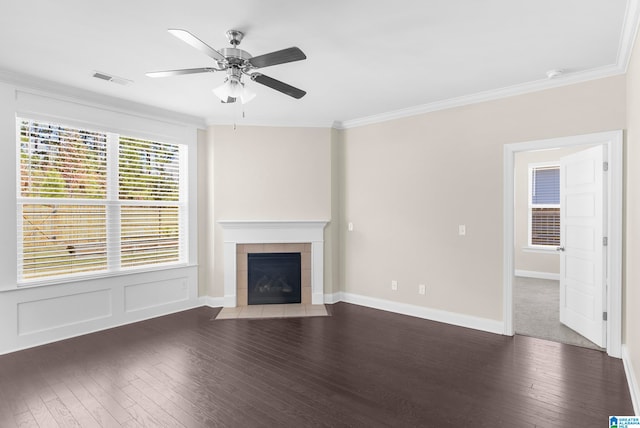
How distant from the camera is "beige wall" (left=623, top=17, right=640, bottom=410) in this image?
8.18ft

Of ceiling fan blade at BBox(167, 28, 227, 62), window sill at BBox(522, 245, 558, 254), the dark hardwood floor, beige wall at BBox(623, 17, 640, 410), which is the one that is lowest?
the dark hardwood floor

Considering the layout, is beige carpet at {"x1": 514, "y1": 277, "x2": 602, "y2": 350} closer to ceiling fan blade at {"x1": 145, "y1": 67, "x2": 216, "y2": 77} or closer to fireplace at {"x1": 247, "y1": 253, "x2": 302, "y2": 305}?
Answer: fireplace at {"x1": 247, "y1": 253, "x2": 302, "y2": 305}

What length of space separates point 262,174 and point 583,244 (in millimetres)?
4034

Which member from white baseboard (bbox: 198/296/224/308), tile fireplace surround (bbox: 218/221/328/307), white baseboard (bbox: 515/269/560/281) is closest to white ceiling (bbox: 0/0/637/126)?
tile fireplace surround (bbox: 218/221/328/307)

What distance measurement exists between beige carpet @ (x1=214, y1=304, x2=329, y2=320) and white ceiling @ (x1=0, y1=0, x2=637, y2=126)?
2801 mm

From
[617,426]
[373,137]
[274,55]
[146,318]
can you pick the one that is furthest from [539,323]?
[146,318]

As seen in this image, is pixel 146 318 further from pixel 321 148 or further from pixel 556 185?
pixel 556 185

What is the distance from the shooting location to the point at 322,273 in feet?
17.1

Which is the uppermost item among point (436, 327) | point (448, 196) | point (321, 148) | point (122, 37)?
point (122, 37)

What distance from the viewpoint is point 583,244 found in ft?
12.4

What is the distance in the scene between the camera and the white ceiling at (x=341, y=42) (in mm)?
2314

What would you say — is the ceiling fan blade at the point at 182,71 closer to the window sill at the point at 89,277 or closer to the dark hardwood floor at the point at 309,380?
the dark hardwood floor at the point at 309,380

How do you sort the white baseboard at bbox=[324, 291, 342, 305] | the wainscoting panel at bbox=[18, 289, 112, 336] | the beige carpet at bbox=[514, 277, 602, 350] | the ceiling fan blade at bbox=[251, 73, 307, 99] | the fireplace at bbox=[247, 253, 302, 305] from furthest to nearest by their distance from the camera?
the white baseboard at bbox=[324, 291, 342, 305] → the fireplace at bbox=[247, 253, 302, 305] → the beige carpet at bbox=[514, 277, 602, 350] → the wainscoting panel at bbox=[18, 289, 112, 336] → the ceiling fan blade at bbox=[251, 73, 307, 99]

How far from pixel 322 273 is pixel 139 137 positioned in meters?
3.10
